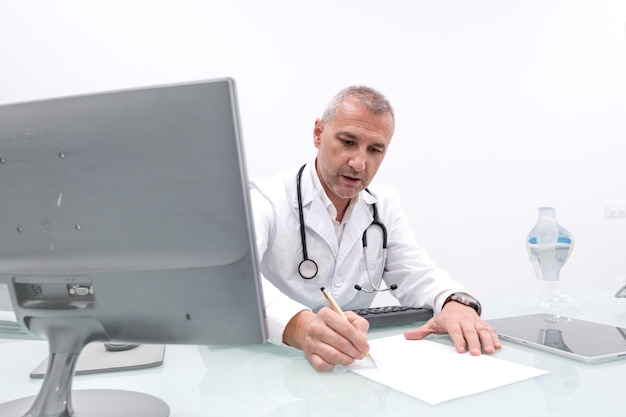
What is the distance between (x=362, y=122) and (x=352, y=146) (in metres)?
0.08

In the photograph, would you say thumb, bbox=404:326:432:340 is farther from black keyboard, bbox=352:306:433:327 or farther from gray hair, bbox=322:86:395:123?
gray hair, bbox=322:86:395:123

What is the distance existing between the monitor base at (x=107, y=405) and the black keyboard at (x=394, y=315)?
1.78ft

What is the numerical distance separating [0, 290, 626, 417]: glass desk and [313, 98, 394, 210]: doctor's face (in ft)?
2.19

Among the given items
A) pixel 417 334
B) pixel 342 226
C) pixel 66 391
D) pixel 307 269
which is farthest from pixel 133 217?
pixel 342 226

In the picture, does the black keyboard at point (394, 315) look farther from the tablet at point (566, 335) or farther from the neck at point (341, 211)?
the neck at point (341, 211)

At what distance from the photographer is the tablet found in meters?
0.88

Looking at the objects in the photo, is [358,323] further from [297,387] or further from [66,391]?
[66,391]

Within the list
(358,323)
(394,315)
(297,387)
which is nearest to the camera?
(297,387)

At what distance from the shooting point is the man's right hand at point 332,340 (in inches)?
32.4

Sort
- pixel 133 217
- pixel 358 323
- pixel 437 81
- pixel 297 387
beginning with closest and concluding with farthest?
pixel 133 217 → pixel 297 387 → pixel 358 323 → pixel 437 81

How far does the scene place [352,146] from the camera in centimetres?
154

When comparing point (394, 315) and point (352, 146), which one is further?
point (352, 146)

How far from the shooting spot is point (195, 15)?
2.35m

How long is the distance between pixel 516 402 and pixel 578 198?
2627mm
